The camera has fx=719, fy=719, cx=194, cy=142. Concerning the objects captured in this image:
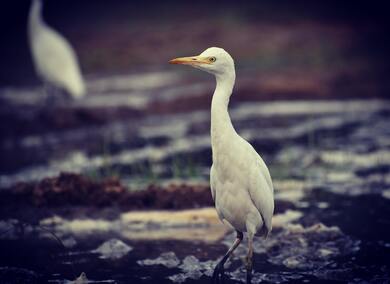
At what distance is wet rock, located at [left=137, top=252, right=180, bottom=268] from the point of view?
298 inches

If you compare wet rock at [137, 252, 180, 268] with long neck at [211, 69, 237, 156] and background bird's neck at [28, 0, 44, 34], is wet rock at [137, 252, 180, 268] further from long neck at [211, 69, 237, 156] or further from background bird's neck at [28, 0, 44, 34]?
background bird's neck at [28, 0, 44, 34]

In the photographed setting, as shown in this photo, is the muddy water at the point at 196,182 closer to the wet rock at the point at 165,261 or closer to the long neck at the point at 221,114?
the wet rock at the point at 165,261

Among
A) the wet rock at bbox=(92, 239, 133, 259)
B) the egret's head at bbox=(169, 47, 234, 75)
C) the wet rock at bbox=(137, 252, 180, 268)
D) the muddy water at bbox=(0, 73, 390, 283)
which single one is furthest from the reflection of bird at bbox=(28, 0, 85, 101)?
the egret's head at bbox=(169, 47, 234, 75)

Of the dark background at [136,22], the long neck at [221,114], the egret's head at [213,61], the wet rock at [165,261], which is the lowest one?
the wet rock at [165,261]

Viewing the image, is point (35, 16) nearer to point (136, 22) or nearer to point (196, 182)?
point (196, 182)

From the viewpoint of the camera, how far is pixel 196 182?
10883 millimetres

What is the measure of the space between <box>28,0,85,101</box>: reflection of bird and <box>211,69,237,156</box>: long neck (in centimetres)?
1200

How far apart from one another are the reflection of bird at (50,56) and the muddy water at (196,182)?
3.23 ft

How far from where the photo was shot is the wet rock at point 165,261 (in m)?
7.57

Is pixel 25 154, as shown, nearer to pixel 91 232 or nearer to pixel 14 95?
pixel 91 232

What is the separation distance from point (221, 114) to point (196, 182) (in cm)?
434

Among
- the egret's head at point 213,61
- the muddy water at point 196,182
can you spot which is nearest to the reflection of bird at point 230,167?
the egret's head at point 213,61

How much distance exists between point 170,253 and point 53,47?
37.8 ft

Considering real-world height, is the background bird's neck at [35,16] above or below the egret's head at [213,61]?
above
